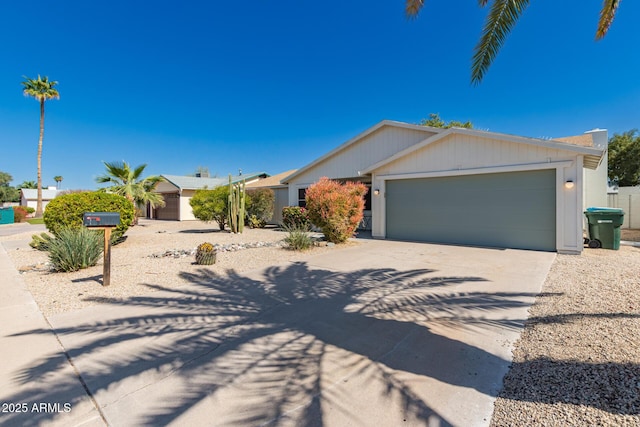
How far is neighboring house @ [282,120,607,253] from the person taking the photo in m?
8.48

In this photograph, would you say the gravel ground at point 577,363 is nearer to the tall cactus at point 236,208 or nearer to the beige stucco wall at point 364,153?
the beige stucco wall at point 364,153

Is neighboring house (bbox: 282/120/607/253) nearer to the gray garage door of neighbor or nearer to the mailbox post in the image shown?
the gray garage door of neighbor

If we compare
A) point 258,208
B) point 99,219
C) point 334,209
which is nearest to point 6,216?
point 258,208

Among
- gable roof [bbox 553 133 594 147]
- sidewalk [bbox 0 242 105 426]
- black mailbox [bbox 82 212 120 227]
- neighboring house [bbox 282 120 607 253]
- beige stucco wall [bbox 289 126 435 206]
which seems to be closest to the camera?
sidewalk [bbox 0 242 105 426]

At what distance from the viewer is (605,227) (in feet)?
30.3

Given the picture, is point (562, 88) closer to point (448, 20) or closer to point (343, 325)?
point (448, 20)

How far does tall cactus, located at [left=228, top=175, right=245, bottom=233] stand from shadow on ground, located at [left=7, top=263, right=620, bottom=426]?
8968 millimetres

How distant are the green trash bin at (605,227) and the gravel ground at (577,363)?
18.4 feet

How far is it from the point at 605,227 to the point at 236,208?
562 inches

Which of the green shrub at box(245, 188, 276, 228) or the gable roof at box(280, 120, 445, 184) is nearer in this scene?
the gable roof at box(280, 120, 445, 184)

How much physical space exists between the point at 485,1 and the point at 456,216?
271 inches

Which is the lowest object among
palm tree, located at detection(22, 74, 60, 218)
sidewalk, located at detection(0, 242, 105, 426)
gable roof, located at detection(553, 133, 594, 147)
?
sidewalk, located at detection(0, 242, 105, 426)

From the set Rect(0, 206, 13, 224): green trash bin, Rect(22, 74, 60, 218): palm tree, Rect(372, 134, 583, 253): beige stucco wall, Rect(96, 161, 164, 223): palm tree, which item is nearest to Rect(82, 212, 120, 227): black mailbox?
Rect(372, 134, 583, 253): beige stucco wall

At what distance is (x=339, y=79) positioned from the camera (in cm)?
1759
